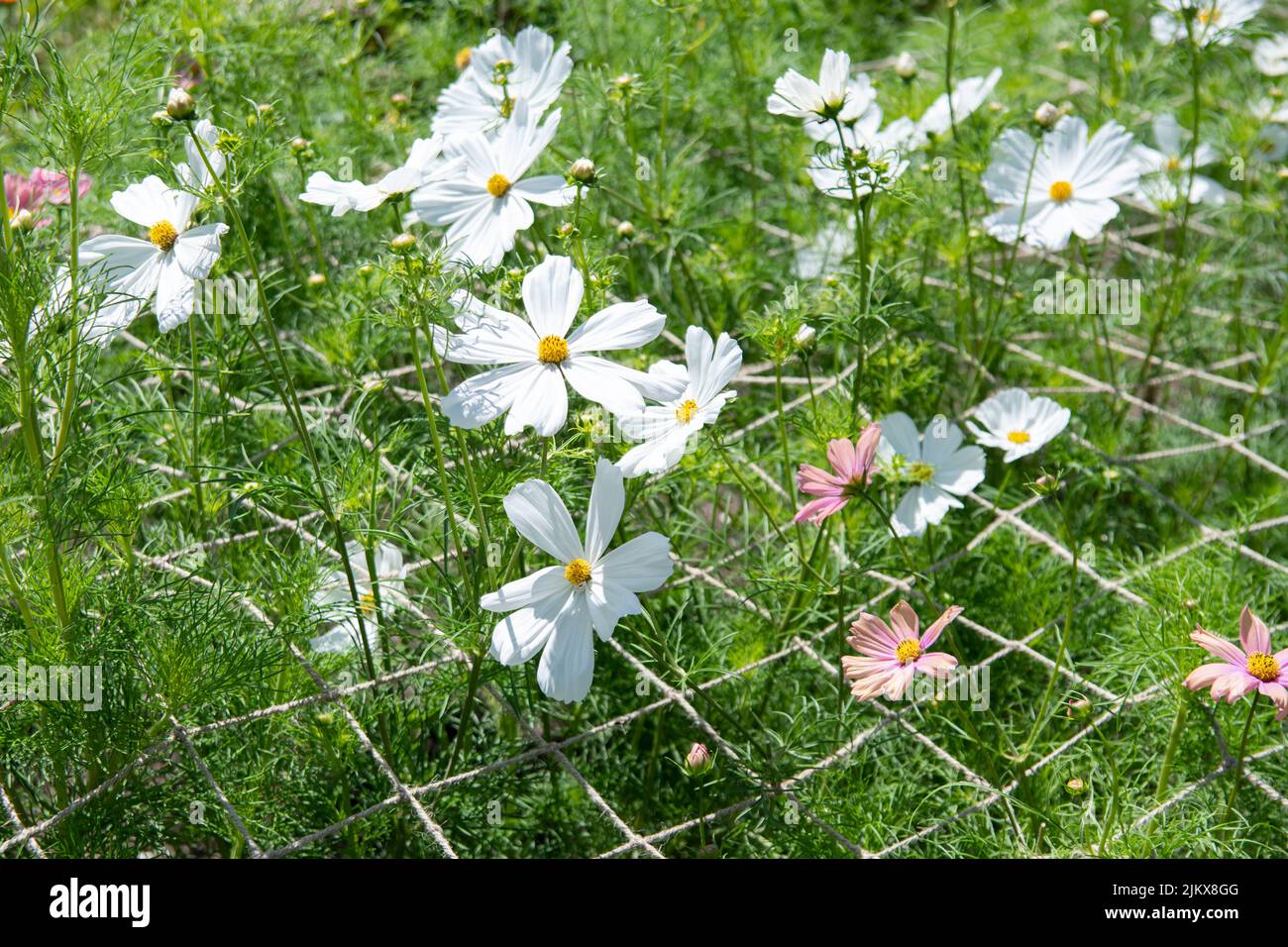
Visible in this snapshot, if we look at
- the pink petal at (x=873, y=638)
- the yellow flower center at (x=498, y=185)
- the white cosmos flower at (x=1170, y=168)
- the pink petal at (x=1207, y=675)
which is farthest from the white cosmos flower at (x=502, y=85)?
the pink petal at (x=1207, y=675)

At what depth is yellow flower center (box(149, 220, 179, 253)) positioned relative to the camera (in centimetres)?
132

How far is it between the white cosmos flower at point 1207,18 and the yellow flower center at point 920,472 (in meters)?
0.71

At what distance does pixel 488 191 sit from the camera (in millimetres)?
1431

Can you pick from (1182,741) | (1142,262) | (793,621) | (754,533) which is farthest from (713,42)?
(1182,741)

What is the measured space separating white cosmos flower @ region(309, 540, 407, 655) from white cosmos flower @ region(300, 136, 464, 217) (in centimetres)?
37

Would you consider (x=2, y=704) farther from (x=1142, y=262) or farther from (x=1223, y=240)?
(x=1223, y=240)

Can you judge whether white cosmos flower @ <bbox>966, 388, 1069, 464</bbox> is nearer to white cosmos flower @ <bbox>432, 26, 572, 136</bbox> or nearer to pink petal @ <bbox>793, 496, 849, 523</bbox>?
pink petal @ <bbox>793, 496, 849, 523</bbox>

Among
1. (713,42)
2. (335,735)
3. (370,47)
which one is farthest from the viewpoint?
(370,47)

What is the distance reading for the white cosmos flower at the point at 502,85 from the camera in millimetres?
1624

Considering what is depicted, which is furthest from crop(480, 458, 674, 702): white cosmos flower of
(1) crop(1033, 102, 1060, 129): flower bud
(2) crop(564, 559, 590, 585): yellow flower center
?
(1) crop(1033, 102, 1060, 129): flower bud

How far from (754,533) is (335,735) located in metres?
0.63

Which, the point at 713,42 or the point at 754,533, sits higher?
the point at 713,42

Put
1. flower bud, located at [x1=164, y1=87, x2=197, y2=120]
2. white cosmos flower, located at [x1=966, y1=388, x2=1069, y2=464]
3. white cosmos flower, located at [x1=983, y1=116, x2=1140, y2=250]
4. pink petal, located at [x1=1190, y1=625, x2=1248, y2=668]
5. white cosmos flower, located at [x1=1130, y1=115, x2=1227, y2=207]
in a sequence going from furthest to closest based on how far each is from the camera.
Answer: white cosmos flower, located at [x1=1130, y1=115, x2=1227, y2=207], white cosmos flower, located at [x1=983, y1=116, x2=1140, y2=250], white cosmos flower, located at [x1=966, y1=388, x2=1069, y2=464], pink petal, located at [x1=1190, y1=625, x2=1248, y2=668], flower bud, located at [x1=164, y1=87, x2=197, y2=120]

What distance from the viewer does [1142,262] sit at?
2283 millimetres
